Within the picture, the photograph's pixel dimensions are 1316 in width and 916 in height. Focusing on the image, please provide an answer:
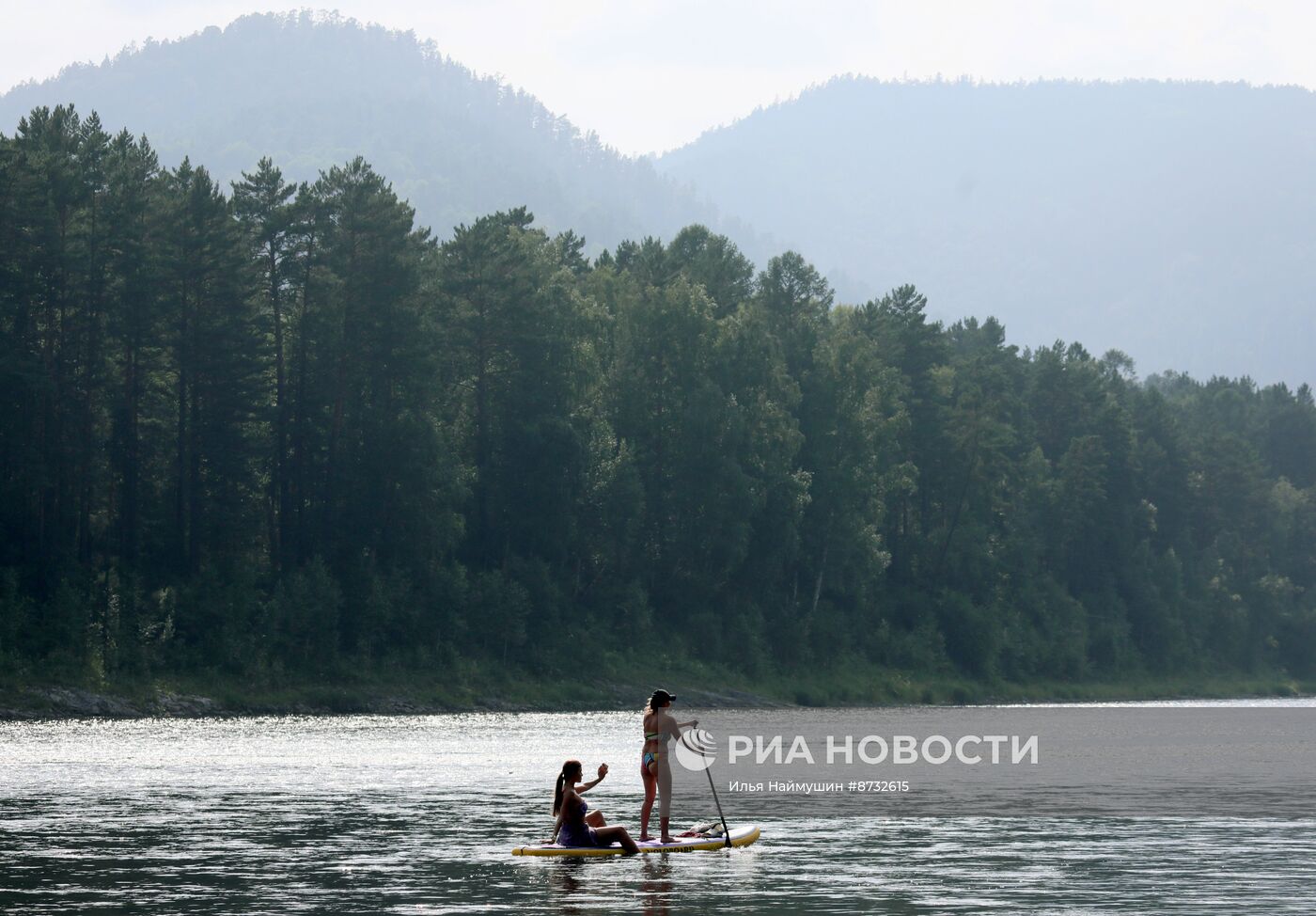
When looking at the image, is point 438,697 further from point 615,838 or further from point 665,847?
point 615,838

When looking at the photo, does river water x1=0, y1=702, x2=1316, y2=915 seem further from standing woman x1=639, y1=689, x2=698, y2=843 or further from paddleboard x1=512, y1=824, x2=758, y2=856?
standing woman x1=639, y1=689, x2=698, y2=843

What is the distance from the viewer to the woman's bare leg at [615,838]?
2930 cm

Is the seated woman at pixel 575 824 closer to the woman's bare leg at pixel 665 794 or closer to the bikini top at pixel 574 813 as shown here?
the bikini top at pixel 574 813

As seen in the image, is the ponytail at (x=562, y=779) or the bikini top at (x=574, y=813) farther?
the bikini top at (x=574, y=813)

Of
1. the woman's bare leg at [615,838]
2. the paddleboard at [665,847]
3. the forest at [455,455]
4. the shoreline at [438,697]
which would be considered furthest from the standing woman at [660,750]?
the forest at [455,455]

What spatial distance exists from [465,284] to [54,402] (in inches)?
1012

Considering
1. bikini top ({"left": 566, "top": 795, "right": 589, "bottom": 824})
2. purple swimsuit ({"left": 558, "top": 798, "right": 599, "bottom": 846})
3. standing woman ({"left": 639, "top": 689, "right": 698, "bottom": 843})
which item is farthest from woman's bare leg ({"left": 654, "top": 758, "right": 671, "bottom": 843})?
bikini top ({"left": 566, "top": 795, "right": 589, "bottom": 824})

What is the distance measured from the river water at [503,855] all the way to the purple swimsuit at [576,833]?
1.33 feet

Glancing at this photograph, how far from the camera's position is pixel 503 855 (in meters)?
28.5

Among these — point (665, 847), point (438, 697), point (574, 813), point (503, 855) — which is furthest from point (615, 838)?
point (438, 697)

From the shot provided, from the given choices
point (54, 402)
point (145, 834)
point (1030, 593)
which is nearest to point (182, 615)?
point (54, 402)

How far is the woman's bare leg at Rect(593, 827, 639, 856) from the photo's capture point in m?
29.3

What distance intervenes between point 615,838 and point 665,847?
96 cm

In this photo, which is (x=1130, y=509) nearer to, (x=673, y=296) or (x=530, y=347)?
(x=673, y=296)
